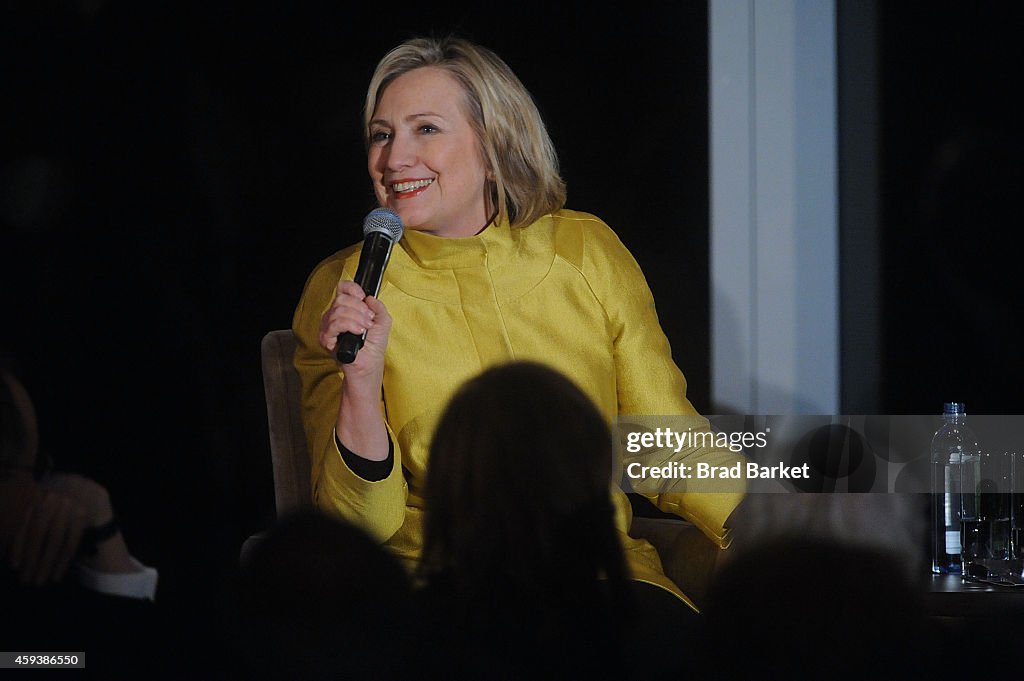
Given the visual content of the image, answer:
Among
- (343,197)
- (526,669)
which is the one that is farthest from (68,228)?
(526,669)

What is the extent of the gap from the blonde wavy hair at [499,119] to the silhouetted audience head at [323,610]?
32.1 inches

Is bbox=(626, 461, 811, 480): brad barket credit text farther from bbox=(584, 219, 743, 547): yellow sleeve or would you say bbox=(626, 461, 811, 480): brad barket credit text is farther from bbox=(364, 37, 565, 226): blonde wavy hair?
bbox=(364, 37, 565, 226): blonde wavy hair

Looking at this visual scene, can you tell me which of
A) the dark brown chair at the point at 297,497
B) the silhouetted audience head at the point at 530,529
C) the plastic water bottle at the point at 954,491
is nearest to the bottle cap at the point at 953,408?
the plastic water bottle at the point at 954,491

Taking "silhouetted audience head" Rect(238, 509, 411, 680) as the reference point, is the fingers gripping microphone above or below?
above

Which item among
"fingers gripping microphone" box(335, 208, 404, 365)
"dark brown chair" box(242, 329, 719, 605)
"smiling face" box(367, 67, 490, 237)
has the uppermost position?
"smiling face" box(367, 67, 490, 237)

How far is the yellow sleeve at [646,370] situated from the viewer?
2.45 metres

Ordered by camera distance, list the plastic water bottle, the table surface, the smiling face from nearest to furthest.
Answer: the table surface → the smiling face → the plastic water bottle

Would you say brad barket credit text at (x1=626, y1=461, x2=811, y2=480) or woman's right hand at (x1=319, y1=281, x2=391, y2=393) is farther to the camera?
brad barket credit text at (x1=626, y1=461, x2=811, y2=480)

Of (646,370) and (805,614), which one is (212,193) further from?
(805,614)

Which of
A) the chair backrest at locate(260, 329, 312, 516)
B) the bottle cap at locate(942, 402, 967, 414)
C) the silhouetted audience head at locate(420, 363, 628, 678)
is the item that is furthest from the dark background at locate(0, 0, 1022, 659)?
the bottle cap at locate(942, 402, 967, 414)

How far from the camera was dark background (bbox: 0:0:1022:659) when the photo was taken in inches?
97.4

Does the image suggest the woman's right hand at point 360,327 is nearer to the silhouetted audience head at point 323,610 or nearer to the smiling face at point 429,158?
the smiling face at point 429,158

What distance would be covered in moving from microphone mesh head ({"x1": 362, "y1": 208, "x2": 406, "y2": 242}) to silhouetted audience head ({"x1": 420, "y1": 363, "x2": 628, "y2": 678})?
0.37m

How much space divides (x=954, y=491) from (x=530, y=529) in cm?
98
